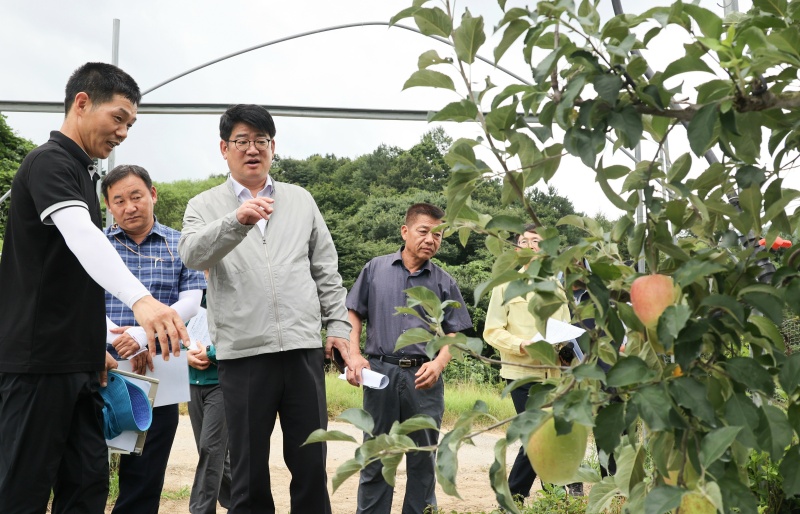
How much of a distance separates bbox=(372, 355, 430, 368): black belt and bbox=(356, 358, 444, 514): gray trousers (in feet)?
0.08

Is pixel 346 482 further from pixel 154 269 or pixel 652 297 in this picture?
pixel 652 297

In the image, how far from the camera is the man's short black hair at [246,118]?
3.85m

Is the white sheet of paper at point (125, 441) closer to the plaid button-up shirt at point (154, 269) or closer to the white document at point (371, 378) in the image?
the plaid button-up shirt at point (154, 269)

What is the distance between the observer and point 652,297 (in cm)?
132

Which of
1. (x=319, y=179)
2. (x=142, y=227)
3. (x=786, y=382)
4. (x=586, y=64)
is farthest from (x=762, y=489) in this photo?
(x=319, y=179)

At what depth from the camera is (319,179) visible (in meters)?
39.9

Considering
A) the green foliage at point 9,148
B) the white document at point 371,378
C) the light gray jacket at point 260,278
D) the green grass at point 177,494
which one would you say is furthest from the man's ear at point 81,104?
the green foliage at point 9,148

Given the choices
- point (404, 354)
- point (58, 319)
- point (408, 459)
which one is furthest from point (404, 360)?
point (58, 319)

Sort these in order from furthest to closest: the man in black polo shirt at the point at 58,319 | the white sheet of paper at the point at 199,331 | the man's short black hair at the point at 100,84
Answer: the white sheet of paper at the point at 199,331 < the man's short black hair at the point at 100,84 < the man in black polo shirt at the point at 58,319

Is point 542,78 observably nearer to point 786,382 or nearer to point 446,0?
point 446,0

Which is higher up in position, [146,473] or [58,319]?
[58,319]

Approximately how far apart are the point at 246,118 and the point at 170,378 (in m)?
1.27

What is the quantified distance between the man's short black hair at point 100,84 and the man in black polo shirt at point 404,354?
229 centimetres

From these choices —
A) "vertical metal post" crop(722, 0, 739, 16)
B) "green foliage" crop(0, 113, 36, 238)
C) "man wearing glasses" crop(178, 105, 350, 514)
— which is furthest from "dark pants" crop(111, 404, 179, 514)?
"green foliage" crop(0, 113, 36, 238)
